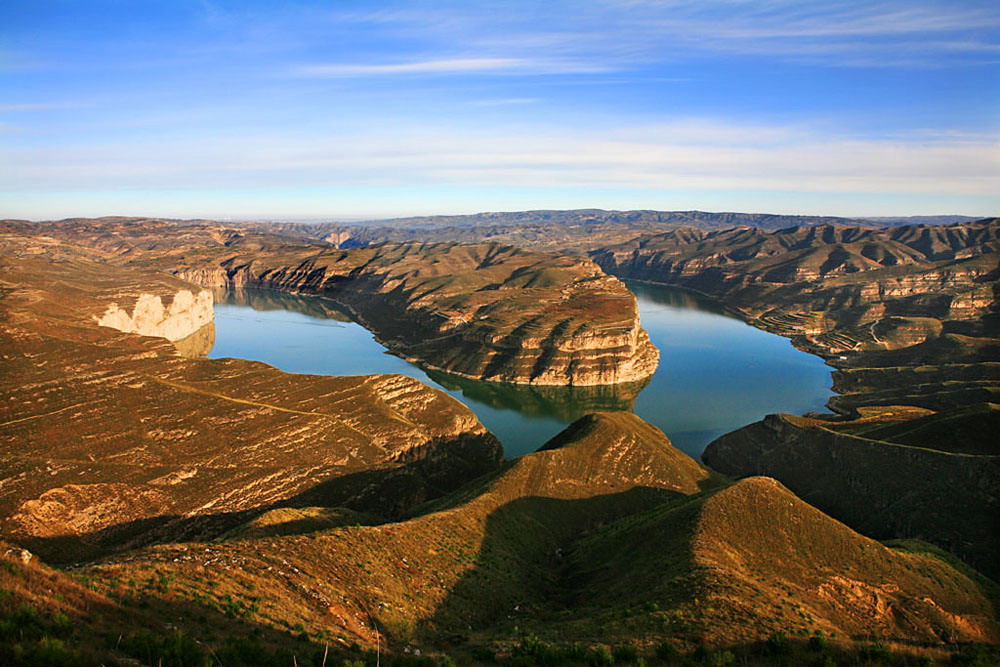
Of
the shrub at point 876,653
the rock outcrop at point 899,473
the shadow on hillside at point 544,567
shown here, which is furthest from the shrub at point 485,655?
the rock outcrop at point 899,473

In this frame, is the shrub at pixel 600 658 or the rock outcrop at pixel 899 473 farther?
the rock outcrop at pixel 899 473

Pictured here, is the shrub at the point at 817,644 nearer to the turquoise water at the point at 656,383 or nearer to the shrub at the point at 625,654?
the shrub at the point at 625,654

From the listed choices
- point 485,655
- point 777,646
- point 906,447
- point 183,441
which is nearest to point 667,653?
point 777,646

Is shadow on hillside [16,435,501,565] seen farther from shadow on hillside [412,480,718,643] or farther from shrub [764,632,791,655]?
shrub [764,632,791,655]

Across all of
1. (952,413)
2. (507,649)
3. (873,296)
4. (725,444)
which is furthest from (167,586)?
(873,296)

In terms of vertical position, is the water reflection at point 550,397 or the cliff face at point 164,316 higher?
the cliff face at point 164,316

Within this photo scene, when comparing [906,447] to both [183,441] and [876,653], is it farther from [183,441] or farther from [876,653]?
[183,441]

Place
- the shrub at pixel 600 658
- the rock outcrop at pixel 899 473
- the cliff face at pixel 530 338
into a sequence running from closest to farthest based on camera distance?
the shrub at pixel 600 658
the rock outcrop at pixel 899 473
the cliff face at pixel 530 338

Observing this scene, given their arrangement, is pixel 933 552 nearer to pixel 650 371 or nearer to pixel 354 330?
pixel 650 371
